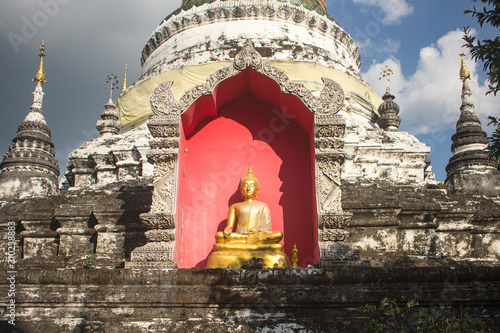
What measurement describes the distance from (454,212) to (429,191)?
66cm

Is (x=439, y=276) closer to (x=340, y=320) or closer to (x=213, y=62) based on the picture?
(x=340, y=320)

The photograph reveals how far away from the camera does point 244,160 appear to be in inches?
296

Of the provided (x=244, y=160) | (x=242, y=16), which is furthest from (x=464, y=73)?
(x=244, y=160)

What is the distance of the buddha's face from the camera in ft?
22.7

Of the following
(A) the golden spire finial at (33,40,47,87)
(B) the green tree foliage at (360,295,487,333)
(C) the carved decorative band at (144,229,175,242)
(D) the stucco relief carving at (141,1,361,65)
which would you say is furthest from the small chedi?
(A) the golden spire finial at (33,40,47,87)

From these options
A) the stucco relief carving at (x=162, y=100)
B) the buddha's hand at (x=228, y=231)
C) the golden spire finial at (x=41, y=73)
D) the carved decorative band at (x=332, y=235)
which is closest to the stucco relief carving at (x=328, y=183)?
the carved decorative band at (x=332, y=235)

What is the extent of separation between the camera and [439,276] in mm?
4246

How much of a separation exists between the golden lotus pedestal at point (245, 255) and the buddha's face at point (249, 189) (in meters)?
0.91

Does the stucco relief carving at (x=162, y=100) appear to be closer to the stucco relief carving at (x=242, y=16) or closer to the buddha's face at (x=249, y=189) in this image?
the buddha's face at (x=249, y=189)

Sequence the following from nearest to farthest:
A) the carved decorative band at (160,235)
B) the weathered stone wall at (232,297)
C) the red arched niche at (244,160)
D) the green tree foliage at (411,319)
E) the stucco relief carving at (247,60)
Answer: the green tree foliage at (411,319)
the weathered stone wall at (232,297)
the carved decorative band at (160,235)
the stucco relief carving at (247,60)
the red arched niche at (244,160)

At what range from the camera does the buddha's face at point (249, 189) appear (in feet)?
22.7

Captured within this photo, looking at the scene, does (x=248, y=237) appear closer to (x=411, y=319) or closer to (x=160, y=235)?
(x=160, y=235)

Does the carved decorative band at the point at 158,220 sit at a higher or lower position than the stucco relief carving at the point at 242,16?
lower

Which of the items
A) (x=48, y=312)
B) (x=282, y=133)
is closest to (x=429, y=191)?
(x=282, y=133)
